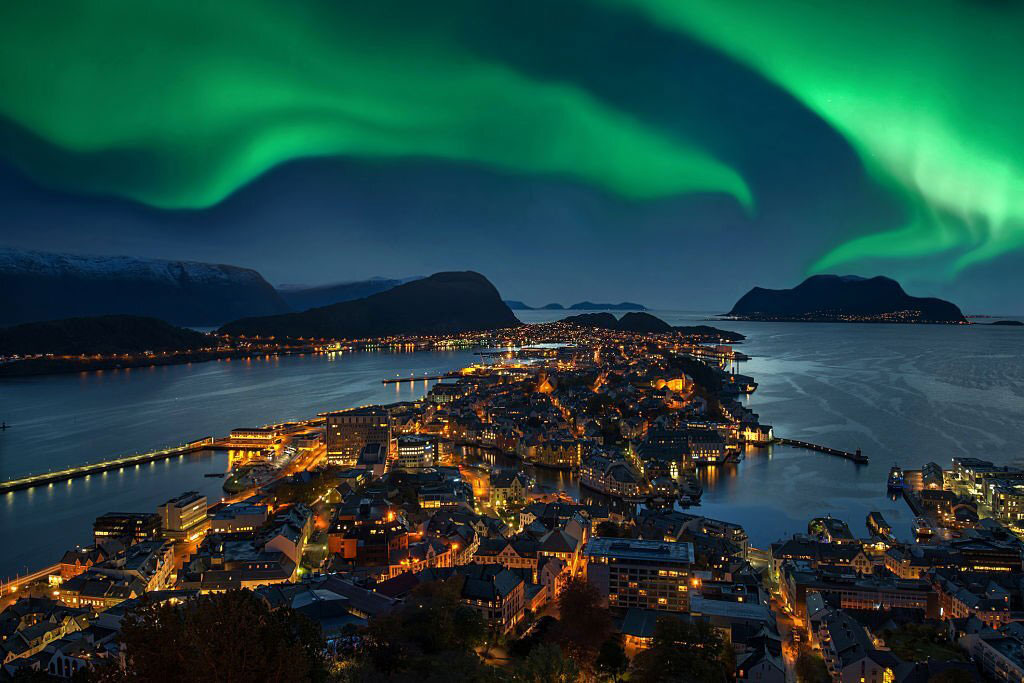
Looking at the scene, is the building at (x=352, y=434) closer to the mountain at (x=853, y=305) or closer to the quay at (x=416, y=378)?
the quay at (x=416, y=378)

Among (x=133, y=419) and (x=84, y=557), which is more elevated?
(x=133, y=419)

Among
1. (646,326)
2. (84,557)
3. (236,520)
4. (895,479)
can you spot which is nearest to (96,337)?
(236,520)

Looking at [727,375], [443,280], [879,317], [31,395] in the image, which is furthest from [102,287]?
[879,317]

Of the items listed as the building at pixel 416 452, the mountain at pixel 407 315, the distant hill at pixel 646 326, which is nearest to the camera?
the building at pixel 416 452

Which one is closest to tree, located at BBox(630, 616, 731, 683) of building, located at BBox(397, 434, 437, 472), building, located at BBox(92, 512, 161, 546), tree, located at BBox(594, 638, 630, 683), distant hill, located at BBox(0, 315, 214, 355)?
tree, located at BBox(594, 638, 630, 683)

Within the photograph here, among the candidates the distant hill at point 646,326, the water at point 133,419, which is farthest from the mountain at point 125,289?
the distant hill at point 646,326

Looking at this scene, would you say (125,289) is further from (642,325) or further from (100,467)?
(100,467)
